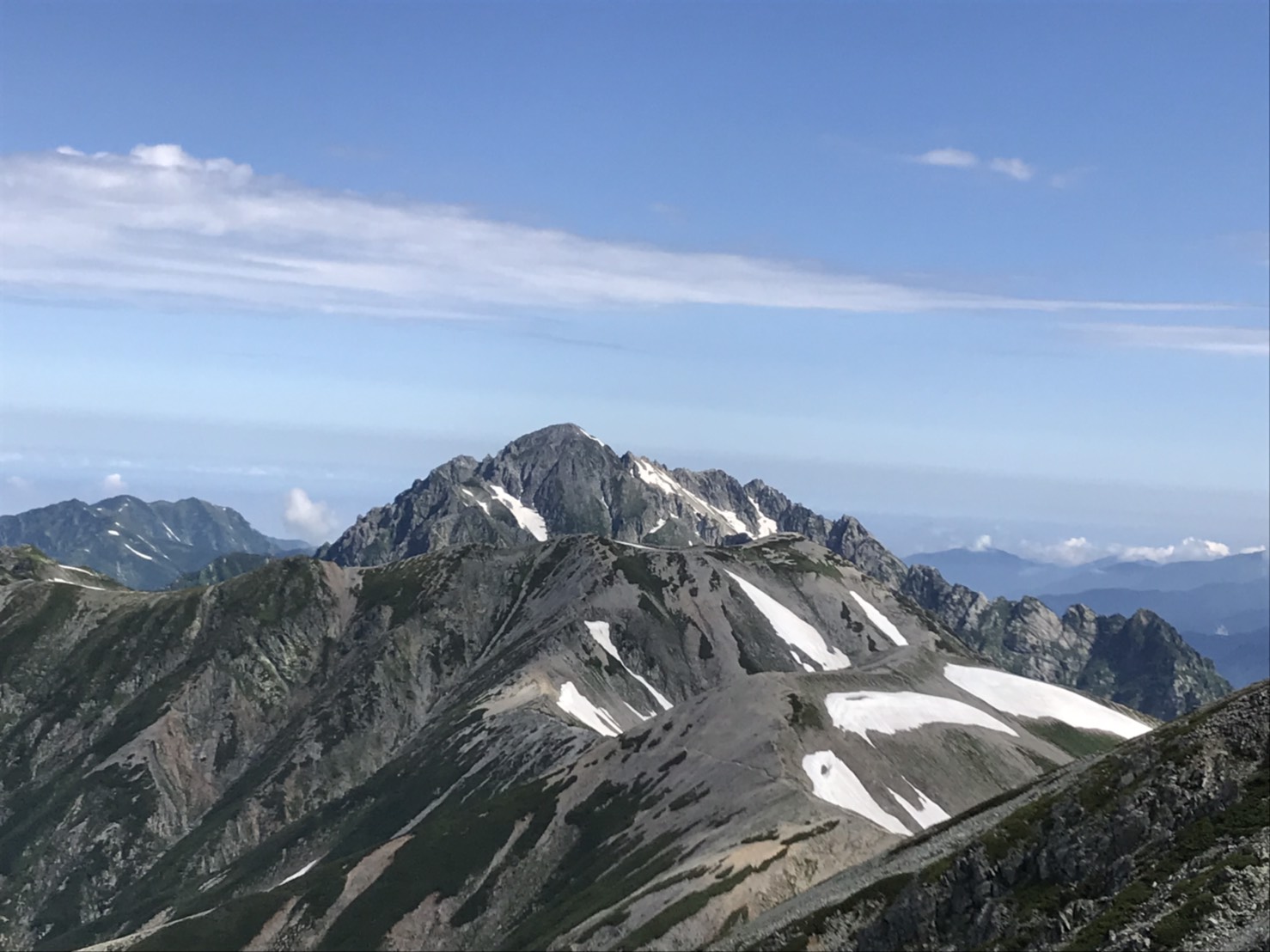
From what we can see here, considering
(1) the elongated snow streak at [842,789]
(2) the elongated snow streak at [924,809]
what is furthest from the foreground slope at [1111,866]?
(2) the elongated snow streak at [924,809]

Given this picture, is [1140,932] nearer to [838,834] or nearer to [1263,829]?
[1263,829]

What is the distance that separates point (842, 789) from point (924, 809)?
16142mm

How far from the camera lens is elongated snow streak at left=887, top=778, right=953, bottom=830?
170 m

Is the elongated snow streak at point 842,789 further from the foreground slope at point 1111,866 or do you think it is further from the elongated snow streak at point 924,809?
the foreground slope at point 1111,866

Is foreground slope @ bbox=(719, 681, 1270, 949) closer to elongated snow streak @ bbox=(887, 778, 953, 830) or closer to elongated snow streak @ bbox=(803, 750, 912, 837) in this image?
elongated snow streak @ bbox=(803, 750, 912, 837)

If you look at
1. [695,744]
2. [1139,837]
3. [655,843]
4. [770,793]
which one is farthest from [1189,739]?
[695,744]

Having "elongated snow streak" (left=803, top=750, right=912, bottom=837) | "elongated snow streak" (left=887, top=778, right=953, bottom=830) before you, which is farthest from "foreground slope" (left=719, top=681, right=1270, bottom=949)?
"elongated snow streak" (left=887, top=778, right=953, bottom=830)

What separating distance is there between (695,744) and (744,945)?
84729mm

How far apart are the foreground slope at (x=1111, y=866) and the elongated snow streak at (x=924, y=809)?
79.1 m

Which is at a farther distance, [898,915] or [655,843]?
[655,843]

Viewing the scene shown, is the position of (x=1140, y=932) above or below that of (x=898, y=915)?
above

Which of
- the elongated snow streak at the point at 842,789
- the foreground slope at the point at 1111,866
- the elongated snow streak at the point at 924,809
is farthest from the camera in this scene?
the elongated snow streak at the point at 924,809

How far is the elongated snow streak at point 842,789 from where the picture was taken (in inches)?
6363

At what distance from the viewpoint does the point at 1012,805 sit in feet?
323
